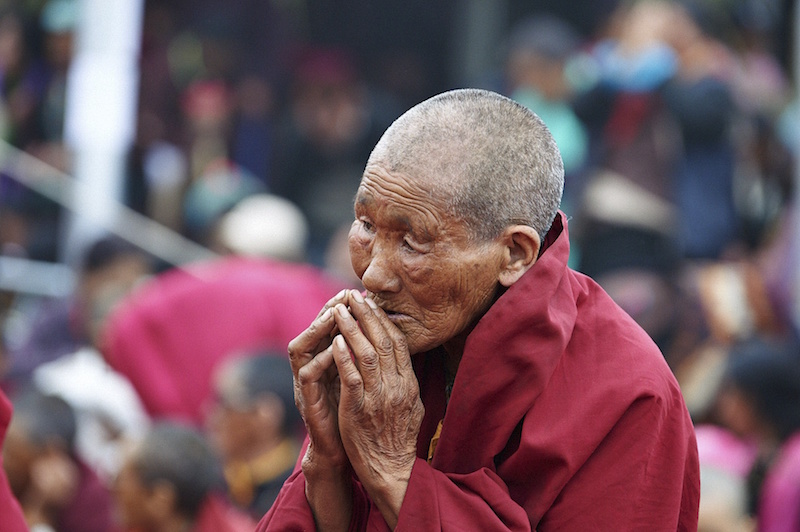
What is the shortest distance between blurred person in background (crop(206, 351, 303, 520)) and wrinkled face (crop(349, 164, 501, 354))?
3.13 meters

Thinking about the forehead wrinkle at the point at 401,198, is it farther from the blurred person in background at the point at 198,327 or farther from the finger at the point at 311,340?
the blurred person in background at the point at 198,327

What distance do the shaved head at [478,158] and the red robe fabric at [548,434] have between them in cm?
13

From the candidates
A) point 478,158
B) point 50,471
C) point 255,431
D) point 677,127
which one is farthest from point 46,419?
point 677,127

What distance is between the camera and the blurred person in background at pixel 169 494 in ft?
14.8

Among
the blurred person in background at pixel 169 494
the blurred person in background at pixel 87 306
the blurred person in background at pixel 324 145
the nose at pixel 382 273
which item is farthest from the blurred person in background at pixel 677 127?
the nose at pixel 382 273

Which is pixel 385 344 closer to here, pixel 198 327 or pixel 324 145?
pixel 198 327

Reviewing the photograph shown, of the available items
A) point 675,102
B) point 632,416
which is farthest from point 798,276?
point 632,416

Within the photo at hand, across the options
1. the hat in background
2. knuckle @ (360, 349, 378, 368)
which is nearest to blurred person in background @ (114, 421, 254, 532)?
knuckle @ (360, 349, 378, 368)

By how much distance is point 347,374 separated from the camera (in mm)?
2314

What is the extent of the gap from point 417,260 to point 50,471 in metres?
3.30

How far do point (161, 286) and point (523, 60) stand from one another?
290 centimetres

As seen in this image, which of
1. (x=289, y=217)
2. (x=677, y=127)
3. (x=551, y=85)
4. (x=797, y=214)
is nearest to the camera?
(x=797, y=214)

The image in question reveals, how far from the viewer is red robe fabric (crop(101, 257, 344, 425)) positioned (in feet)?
22.8

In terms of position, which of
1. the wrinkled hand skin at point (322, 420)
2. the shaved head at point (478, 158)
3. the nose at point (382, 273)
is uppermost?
the shaved head at point (478, 158)
